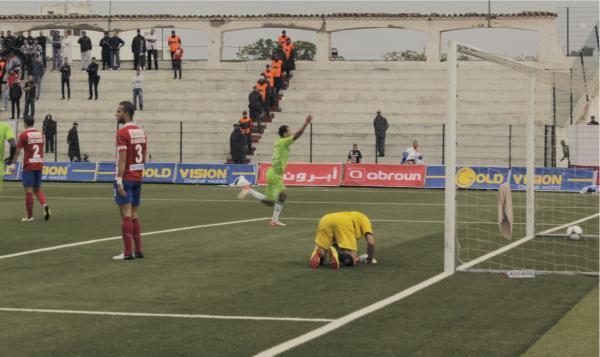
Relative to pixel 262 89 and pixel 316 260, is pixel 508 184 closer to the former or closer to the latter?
pixel 316 260

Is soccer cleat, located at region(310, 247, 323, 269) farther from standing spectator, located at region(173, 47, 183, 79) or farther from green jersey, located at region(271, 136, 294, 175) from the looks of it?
standing spectator, located at region(173, 47, 183, 79)

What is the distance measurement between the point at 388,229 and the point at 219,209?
280 inches

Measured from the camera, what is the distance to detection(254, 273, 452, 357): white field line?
891 cm

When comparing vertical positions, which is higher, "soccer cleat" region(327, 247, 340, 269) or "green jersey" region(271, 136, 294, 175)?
"green jersey" region(271, 136, 294, 175)

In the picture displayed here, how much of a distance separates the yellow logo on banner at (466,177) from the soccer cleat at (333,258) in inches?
968

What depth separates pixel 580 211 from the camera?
28.3 m

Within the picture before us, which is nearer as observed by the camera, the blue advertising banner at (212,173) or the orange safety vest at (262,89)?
the blue advertising banner at (212,173)

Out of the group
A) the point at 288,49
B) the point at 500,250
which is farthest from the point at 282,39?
the point at 500,250

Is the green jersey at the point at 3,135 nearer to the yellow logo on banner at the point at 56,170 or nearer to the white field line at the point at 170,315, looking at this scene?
the white field line at the point at 170,315

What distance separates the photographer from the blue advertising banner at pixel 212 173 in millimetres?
42906

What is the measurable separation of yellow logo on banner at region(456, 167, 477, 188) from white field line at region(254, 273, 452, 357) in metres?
25.6

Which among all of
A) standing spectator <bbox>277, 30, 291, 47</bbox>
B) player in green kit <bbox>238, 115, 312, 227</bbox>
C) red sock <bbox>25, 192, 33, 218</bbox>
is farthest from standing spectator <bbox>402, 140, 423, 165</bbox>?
red sock <bbox>25, 192, 33, 218</bbox>

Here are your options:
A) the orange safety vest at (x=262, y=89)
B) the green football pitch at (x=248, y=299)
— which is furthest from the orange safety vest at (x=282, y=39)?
the green football pitch at (x=248, y=299)

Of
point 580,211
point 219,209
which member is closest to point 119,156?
point 219,209
